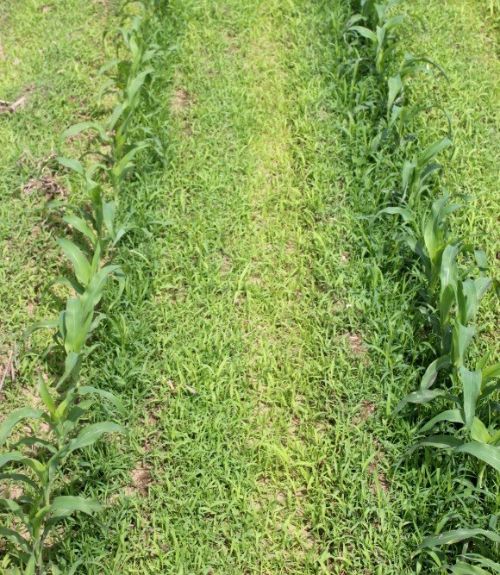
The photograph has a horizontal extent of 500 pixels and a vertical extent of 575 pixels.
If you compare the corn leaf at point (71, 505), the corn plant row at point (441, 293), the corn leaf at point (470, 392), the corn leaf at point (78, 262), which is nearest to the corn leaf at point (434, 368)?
the corn plant row at point (441, 293)

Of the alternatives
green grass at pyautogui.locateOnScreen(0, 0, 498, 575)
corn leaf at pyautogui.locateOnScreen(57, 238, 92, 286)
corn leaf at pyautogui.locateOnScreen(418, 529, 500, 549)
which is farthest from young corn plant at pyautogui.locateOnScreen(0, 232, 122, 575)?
corn leaf at pyautogui.locateOnScreen(418, 529, 500, 549)

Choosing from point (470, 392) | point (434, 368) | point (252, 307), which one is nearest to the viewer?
point (470, 392)

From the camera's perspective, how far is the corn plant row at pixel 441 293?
8.25 feet

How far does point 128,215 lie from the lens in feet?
11.9

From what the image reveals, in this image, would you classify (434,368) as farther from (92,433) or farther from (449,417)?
(92,433)

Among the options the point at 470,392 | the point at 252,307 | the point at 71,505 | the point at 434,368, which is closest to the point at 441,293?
the point at 434,368

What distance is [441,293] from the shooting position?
2.98m

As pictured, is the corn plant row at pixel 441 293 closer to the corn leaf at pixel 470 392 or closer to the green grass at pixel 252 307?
the corn leaf at pixel 470 392

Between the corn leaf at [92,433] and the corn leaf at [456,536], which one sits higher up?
the corn leaf at [92,433]

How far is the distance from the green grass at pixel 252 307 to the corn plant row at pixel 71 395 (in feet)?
0.43

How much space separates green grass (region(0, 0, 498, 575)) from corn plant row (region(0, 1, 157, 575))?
0.13m

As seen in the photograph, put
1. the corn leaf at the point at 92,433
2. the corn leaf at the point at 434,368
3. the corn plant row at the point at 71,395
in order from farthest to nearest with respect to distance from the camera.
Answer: the corn leaf at the point at 434,368 → the corn leaf at the point at 92,433 → the corn plant row at the point at 71,395

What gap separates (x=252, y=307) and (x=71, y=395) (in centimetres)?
107

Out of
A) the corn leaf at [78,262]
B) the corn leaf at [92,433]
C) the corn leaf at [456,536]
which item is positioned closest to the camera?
the corn leaf at [456,536]
